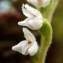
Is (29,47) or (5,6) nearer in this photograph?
(29,47)

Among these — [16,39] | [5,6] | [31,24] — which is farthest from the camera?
[5,6]

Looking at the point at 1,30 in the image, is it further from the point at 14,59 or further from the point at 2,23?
the point at 14,59


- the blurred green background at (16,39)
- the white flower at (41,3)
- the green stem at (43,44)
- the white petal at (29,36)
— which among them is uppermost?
the white flower at (41,3)

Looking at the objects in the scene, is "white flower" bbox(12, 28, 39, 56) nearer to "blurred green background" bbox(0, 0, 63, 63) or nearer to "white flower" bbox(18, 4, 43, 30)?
"white flower" bbox(18, 4, 43, 30)

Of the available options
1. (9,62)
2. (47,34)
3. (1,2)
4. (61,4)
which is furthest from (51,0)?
(1,2)

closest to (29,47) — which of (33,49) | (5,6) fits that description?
(33,49)

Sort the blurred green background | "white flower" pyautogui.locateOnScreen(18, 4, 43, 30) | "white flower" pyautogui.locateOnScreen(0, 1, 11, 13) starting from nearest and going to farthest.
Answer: "white flower" pyautogui.locateOnScreen(18, 4, 43, 30) < the blurred green background < "white flower" pyautogui.locateOnScreen(0, 1, 11, 13)

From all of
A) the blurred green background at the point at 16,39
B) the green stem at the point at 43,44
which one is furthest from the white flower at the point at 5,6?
the green stem at the point at 43,44

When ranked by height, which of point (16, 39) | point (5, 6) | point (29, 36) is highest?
point (29, 36)

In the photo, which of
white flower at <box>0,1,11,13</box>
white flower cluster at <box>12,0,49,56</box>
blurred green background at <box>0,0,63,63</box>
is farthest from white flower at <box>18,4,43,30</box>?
white flower at <box>0,1,11,13</box>

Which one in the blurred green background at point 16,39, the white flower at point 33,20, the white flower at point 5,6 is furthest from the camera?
the white flower at point 5,6

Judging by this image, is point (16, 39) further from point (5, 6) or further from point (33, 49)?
point (33, 49)

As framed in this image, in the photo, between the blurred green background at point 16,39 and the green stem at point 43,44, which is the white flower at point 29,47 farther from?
the blurred green background at point 16,39
